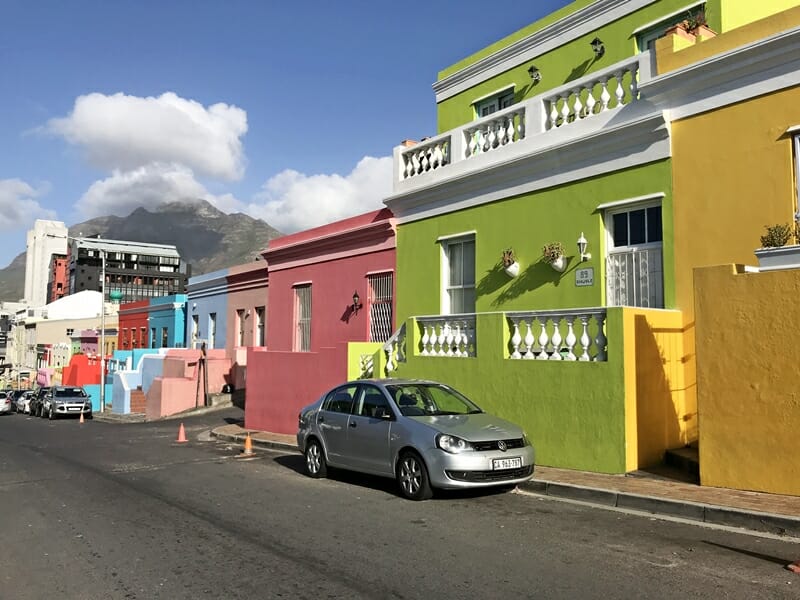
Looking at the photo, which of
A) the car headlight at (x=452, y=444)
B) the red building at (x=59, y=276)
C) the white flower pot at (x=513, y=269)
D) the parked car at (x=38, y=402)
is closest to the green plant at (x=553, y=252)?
the white flower pot at (x=513, y=269)

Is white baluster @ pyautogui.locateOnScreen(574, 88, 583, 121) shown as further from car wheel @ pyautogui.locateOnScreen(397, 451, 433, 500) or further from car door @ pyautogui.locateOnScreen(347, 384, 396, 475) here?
car wheel @ pyautogui.locateOnScreen(397, 451, 433, 500)

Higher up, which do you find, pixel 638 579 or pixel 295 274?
pixel 295 274

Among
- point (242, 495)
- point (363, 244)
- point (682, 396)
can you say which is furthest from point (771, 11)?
point (242, 495)

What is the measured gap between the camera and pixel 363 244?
17438 mm

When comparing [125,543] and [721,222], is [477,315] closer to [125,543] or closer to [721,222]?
[721,222]

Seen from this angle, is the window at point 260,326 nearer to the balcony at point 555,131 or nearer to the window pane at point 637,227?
the balcony at point 555,131

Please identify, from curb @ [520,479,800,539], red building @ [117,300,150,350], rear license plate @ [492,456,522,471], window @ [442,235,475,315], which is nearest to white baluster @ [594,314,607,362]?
curb @ [520,479,800,539]

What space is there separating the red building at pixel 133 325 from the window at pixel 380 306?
84.9 feet

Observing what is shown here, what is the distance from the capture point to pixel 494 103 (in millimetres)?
17125

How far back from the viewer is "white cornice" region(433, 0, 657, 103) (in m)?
14.0

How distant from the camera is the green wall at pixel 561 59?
43.8 feet

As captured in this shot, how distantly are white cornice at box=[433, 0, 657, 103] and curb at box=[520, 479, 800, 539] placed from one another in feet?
32.4

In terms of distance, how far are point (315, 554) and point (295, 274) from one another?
14.6 metres

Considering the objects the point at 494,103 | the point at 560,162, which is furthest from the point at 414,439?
the point at 494,103
